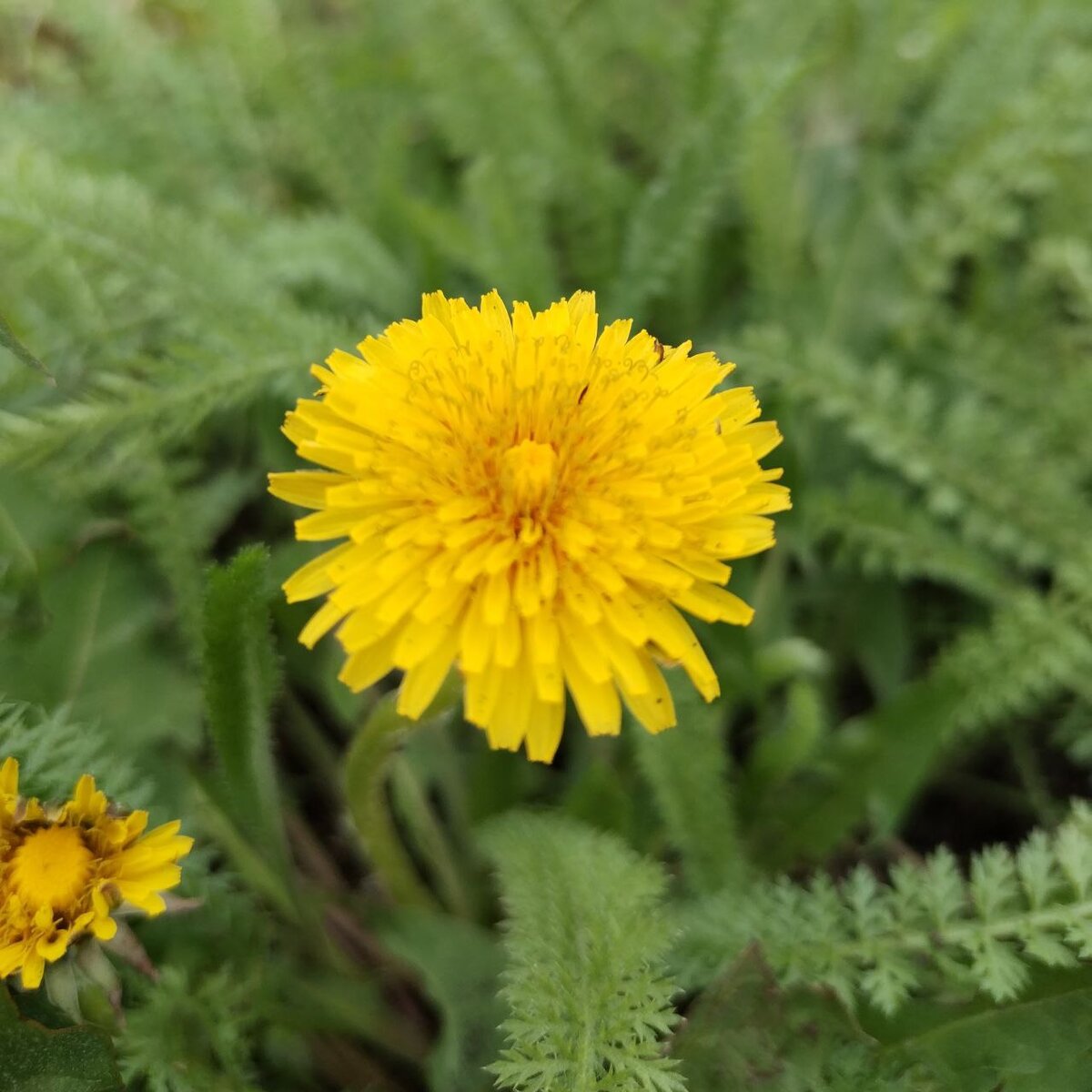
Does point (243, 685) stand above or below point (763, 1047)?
above

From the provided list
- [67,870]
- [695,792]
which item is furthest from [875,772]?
[67,870]

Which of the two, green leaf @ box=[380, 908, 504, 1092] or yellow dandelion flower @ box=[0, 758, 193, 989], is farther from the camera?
green leaf @ box=[380, 908, 504, 1092]

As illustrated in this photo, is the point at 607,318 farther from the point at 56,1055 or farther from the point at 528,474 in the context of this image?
the point at 56,1055

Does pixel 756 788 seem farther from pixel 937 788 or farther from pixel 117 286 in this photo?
pixel 117 286

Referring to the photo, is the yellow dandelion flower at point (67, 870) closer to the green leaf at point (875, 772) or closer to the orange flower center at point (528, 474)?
the orange flower center at point (528, 474)

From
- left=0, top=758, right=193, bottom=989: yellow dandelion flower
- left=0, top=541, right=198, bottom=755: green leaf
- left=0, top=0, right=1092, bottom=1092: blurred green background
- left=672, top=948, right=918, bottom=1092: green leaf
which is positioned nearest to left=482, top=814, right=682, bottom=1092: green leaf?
left=672, top=948, right=918, bottom=1092: green leaf

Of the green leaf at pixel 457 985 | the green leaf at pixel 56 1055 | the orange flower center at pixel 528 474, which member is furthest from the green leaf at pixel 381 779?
the green leaf at pixel 56 1055

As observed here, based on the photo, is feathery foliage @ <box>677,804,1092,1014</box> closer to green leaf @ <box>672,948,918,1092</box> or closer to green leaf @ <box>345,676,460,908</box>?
green leaf @ <box>672,948,918,1092</box>
